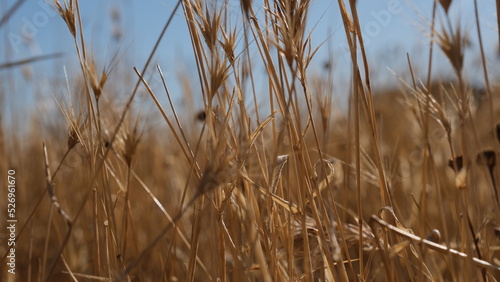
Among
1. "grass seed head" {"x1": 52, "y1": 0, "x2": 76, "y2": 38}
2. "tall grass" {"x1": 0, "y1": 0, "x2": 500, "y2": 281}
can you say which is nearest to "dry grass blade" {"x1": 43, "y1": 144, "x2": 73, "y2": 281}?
"tall grass" {"x1": 0, "y1": 0, "x2": 500, "y2": 281}

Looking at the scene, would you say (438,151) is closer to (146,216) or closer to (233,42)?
(146,216)

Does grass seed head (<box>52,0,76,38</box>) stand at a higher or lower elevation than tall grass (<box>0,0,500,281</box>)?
higher

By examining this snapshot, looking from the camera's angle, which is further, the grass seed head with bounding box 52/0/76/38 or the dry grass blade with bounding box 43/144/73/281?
the grass seed head with bounding box 52/0/76/38

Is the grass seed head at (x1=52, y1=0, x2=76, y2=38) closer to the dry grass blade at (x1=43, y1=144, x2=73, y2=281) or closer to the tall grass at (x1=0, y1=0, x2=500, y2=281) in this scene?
the tall grass at (x1=0, y1=0, x2=500, y2=281)

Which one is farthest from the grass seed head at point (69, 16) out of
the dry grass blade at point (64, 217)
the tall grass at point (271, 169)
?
the dry grass blade at point (64, 217)

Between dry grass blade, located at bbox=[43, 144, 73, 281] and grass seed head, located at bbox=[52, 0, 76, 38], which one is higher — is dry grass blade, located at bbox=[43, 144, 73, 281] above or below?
below

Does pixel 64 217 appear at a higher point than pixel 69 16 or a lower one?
lower

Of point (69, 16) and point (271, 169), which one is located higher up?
point (69, 16)

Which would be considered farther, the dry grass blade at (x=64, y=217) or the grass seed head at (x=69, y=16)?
the grass seed head at (x=69, y=16)

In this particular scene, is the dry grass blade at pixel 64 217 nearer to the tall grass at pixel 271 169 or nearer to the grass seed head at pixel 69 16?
the tall grass at pixel 271 169

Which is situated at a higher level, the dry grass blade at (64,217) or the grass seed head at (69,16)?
the grass seed head at (69,16)

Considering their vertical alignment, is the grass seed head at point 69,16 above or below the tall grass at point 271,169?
above

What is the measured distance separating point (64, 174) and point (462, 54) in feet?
4.78

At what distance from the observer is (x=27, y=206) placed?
1677 millimetres
